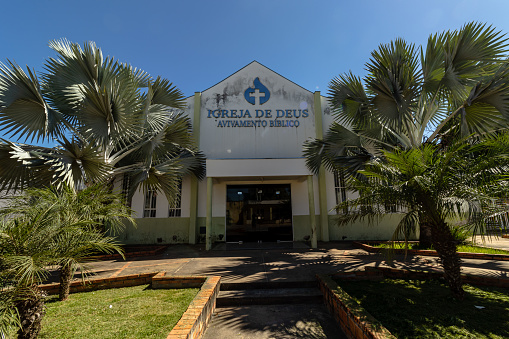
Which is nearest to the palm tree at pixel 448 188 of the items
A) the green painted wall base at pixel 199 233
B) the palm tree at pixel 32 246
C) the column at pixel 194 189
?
the palm tree at pixel 32 246

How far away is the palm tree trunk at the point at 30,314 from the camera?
245 cm

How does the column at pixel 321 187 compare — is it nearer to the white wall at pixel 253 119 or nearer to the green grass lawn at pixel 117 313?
the white wall at pixel 253 119

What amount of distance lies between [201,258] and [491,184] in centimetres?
678

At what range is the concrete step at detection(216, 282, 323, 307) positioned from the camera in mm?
4113

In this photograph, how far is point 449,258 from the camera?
3.81 m

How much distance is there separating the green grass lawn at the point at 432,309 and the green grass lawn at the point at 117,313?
287 centimetres

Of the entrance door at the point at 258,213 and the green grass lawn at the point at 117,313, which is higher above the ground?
the entrance door at the point at 258,213

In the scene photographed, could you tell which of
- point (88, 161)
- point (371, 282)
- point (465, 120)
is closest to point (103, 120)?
point (88, 161)

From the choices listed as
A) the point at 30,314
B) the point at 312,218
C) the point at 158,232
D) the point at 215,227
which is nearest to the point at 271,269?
the point at 312,218

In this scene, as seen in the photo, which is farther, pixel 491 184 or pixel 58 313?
pixel 58 313

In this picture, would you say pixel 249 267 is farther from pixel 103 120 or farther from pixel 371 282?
pixel 103 120

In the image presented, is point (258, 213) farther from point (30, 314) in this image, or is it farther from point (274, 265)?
point (30, 314)

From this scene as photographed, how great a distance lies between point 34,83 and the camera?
577 centimetres

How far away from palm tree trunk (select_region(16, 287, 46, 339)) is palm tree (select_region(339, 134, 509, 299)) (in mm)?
4528
